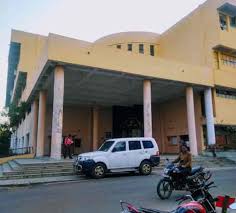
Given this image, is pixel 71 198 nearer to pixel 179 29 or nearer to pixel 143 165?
pixel 143 165

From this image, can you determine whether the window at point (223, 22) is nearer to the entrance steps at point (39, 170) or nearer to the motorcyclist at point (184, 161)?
the entrance steps at point (39, 170)

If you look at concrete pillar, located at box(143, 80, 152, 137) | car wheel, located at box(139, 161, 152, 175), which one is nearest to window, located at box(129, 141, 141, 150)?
car wheel, located at box(139, 161, 152, 175)

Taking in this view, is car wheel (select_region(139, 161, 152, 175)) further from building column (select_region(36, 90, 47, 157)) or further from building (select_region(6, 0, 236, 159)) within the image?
building column (select_region(36, 90, 47, 157))

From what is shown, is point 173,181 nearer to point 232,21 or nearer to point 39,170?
point 39,170

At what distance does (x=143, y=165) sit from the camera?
13523 millimetres

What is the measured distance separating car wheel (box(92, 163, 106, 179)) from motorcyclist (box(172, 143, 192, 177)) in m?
5.13

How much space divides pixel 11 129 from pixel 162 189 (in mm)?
36725

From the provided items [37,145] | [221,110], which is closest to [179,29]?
[221,110]

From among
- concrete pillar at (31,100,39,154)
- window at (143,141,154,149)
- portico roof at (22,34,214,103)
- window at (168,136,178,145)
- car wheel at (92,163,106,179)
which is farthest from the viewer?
window at (168,136,178,145)

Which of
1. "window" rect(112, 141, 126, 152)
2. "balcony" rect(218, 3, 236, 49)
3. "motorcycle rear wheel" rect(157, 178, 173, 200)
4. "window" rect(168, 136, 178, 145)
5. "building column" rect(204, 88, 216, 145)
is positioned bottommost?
"motorcycle rear wheel" rect(157, 178, 173, 200)

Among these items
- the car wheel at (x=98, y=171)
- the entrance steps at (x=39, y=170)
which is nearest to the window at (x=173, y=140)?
the entrance steps at (x=39, y=170)

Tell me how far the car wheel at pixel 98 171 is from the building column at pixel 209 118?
13.8 metres

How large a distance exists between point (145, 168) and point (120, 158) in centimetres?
159

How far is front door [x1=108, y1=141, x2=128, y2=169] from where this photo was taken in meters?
12.8
